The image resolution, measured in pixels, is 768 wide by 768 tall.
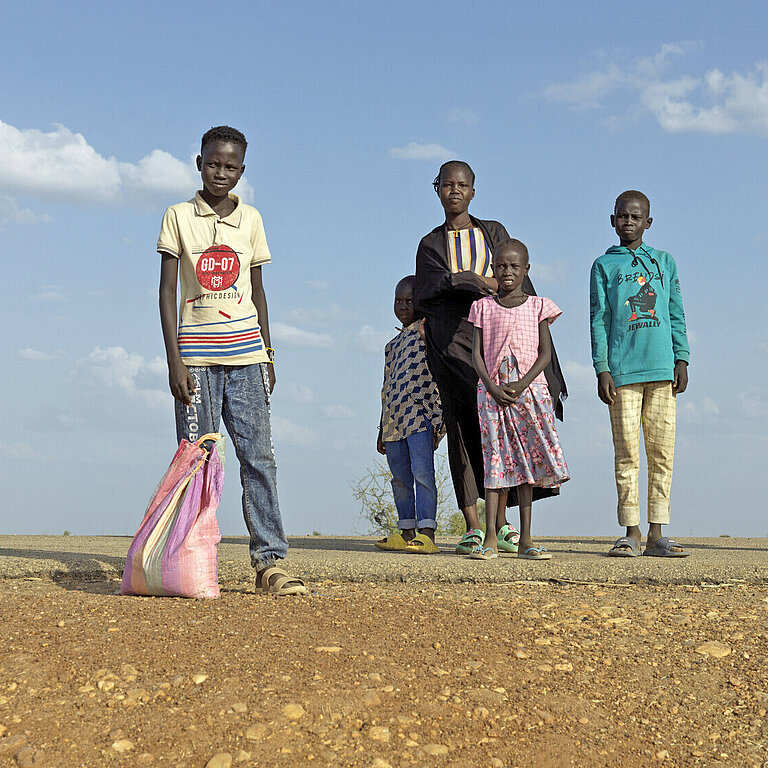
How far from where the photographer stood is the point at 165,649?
10.9 ft

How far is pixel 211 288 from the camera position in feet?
15.1

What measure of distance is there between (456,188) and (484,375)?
147cm

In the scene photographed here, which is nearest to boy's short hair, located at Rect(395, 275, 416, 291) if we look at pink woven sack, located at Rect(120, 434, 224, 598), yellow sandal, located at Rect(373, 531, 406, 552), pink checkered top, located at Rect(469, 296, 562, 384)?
pink checkered top, located at Rect(469, 296, 562, 384)

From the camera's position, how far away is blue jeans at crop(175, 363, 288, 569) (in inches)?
182

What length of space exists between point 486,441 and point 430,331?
1063 mm

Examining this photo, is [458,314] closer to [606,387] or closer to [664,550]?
[606,387]

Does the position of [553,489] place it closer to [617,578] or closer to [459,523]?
[617,578]

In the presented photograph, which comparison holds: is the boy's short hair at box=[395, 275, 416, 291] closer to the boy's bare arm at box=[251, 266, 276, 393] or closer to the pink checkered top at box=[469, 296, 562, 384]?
the pink checkered top at box=[469, 296, 562, 384]

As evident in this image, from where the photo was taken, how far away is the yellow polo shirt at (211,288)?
4.59 m

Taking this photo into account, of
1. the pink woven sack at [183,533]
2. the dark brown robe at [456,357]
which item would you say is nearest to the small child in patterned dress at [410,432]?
the dark brown robe at [456,357]

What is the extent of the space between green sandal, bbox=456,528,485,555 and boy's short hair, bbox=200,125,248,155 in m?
3.08

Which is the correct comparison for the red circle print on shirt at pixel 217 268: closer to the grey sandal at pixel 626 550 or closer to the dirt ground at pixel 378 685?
the dirt ground at pixel 378 685

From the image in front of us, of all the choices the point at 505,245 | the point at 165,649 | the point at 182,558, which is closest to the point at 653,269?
the point at 505,245

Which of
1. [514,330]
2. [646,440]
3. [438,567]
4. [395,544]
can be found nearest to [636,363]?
[646,440]
